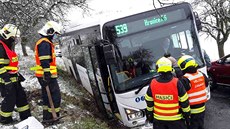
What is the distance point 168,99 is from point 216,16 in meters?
19.8

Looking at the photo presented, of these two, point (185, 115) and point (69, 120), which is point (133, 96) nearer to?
point (69, 120)

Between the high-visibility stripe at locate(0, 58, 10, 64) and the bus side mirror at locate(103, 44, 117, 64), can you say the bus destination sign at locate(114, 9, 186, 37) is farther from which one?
the high-visibility stripe at locate(0, 58, 10, 64)

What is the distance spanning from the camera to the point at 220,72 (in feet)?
40.0

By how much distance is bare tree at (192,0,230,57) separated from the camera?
22.9 meters

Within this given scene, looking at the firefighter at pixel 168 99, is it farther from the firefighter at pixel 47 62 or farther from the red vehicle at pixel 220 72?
the red vehicle at pixel 220 72

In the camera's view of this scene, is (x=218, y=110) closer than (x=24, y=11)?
No

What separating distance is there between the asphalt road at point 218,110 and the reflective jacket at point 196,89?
8.95 ft

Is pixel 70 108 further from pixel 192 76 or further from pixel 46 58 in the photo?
pixel 192 76

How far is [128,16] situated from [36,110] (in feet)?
11.3

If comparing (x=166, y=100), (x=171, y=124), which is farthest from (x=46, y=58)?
(x=171, y=124)

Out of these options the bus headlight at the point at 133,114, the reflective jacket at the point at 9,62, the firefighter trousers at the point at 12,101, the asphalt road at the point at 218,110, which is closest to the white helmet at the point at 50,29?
the reflective jacket at the point at 9,62

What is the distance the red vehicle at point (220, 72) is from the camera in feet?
38.7

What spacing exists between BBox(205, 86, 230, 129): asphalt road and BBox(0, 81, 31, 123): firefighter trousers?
471cm

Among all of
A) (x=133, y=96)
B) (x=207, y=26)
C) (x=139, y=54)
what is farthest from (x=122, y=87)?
(x=207, y=26)
